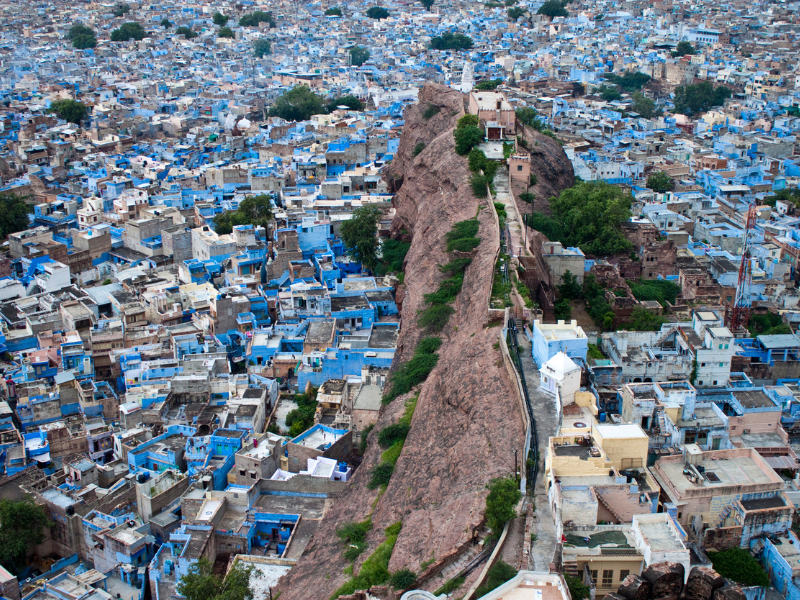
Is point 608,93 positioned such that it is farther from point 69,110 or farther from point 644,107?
point 69,110

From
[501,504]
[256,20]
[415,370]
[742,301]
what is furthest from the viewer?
[256,20]

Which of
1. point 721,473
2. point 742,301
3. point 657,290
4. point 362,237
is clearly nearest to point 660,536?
point 721,473

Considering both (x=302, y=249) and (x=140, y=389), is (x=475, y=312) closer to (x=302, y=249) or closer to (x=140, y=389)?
(x=140, y=389)

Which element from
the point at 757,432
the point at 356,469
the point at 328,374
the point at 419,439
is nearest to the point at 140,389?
the point at 328,374

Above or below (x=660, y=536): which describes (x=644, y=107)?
below

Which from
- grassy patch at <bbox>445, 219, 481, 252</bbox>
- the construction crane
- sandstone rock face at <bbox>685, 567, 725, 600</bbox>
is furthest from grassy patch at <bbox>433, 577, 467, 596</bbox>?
the construction crane
